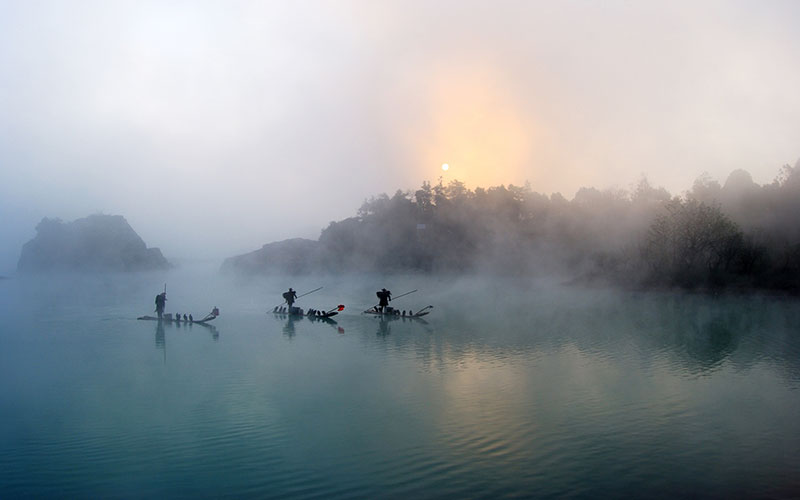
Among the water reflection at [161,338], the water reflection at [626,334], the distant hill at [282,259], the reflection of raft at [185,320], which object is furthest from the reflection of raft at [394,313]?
the distant hill at [282,259]

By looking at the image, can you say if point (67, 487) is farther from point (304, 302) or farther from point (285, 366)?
point (304, 302)

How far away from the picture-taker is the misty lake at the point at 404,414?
7945 mm

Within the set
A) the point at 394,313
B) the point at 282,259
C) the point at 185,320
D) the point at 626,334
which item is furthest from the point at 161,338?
the point at 282,259

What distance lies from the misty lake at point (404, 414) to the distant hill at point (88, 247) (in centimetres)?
13177

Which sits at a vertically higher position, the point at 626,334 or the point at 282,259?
the point at 282,259

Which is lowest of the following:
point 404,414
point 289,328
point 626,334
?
point 404,414

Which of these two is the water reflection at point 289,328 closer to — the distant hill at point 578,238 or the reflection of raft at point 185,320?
the reflection of raft at point 185,320

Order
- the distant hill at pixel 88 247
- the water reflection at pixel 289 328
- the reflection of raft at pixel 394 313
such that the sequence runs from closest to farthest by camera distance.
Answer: the water reflection at pixel 289 328
the reflection of raft at pixel 394 313
the distant hill at pixel 88 247

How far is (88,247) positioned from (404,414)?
154m

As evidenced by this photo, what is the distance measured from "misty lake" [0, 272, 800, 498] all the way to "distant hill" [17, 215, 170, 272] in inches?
5188

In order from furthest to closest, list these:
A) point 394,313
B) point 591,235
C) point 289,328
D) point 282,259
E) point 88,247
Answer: point 88,247
point 282,259
point 591,235
point 394,313
point 289,328

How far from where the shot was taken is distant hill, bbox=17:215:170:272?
136m

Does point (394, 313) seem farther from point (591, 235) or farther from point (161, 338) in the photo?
point (591, 235)

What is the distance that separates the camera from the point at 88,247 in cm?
14025
